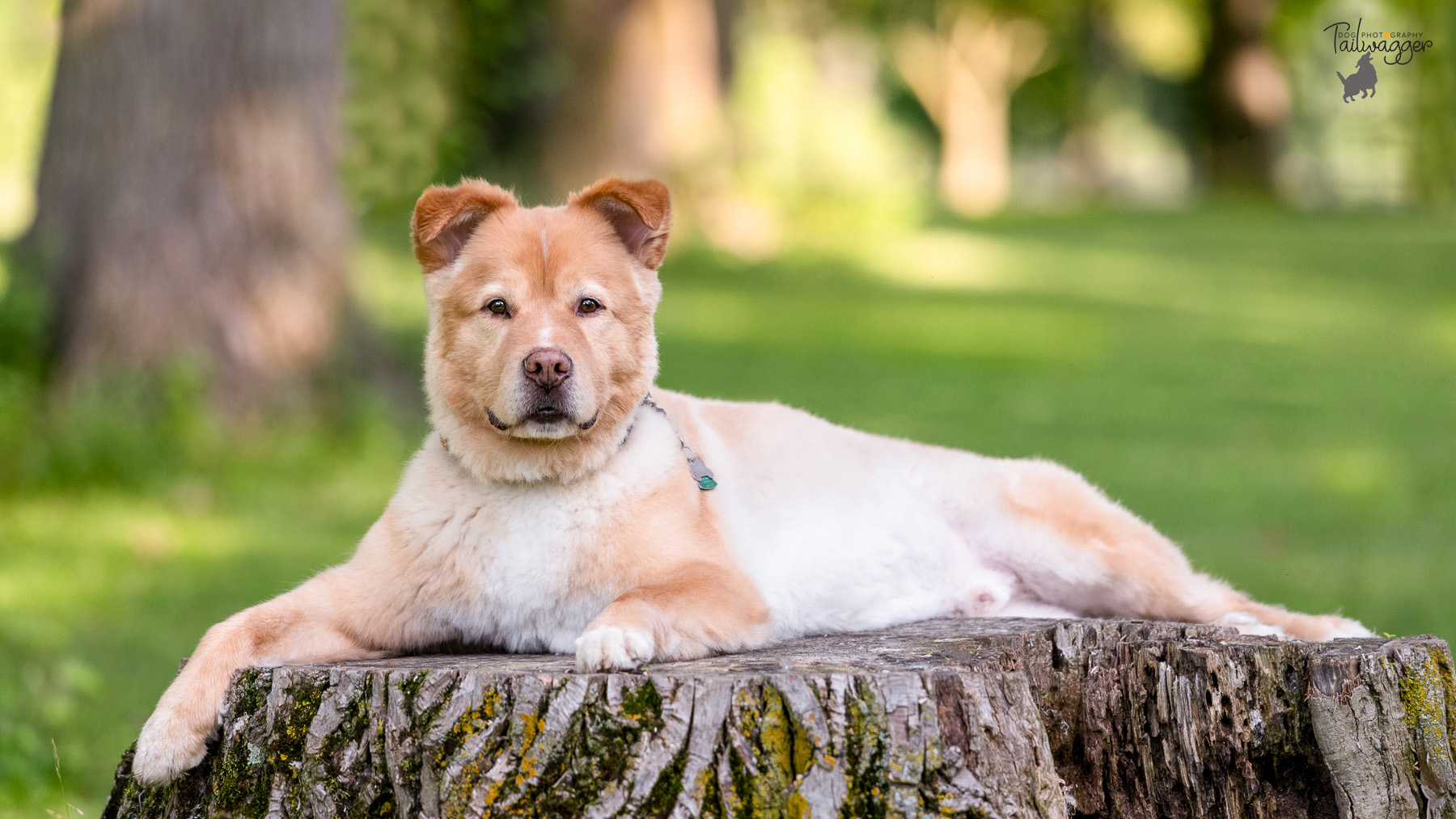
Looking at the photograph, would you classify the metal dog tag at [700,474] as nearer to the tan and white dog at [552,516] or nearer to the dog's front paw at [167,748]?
the tan and white dog at [552,516]

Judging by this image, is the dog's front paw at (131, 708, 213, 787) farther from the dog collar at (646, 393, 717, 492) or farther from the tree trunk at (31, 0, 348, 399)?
the tree trunk at (31, 0, 348, 399)

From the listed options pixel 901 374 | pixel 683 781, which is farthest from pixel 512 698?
pixel 901 374

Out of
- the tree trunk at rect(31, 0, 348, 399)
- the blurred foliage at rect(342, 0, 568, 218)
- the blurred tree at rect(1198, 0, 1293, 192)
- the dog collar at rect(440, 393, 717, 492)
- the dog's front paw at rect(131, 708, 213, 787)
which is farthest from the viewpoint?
the blurred tree at rect(1198, 0, 1293, 192)

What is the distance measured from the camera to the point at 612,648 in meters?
2.92

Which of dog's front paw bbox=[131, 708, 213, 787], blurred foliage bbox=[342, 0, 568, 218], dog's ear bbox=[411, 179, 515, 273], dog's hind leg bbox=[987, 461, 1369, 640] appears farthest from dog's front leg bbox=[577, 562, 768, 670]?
blurred foliage bbox=[342, 0, 568, 218]

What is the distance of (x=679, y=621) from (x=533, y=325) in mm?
816

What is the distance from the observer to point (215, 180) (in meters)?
8.27

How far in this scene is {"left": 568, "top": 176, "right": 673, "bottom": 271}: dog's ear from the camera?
11.8ft

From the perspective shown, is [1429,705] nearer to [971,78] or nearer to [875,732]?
[875,732]

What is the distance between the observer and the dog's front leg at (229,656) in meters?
3.12

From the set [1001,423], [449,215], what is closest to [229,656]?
[449,215]

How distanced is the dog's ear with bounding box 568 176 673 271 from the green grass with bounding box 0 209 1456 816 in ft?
8.45

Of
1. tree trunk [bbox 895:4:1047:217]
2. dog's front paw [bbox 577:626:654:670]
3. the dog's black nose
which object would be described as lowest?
dog's front paw [bbox 577:626:654:670]

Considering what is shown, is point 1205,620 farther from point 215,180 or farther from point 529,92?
point 529,92
